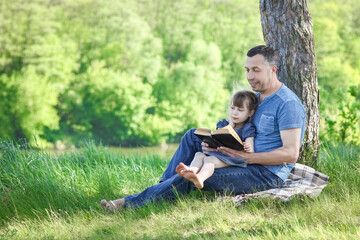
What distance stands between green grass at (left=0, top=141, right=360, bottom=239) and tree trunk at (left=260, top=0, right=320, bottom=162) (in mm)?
338

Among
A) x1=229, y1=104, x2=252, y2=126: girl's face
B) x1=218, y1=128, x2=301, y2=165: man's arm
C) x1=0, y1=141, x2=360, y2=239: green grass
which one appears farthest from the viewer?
x1=229, y1=104, x2=252, y2=126: girl's face

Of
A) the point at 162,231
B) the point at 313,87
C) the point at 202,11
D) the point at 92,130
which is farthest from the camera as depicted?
the point at 202,11

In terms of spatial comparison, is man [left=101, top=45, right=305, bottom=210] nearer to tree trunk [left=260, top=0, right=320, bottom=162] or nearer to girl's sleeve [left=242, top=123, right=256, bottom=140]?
girl's sleeve [left=242, top=123, right=256, bottom=140]

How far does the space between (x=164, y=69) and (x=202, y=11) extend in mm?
7506

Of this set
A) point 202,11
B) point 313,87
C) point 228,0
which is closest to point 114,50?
point 202,11

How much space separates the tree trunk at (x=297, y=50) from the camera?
4.18 m

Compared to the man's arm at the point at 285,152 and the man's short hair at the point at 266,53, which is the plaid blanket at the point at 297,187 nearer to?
the man's arm at the point at 285,152

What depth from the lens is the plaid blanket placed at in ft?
11.0

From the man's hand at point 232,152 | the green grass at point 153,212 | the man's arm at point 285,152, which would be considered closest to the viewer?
the green grass at point 153,212

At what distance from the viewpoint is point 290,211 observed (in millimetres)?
3223

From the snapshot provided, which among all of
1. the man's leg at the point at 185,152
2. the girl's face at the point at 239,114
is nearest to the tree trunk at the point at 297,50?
the girl's face at the point at 239,114

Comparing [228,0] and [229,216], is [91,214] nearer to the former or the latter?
[229,216]

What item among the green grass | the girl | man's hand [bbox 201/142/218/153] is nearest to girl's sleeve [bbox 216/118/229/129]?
the girl

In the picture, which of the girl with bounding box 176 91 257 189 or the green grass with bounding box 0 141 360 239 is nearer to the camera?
the green grass with bounding box 0 141 360 239
